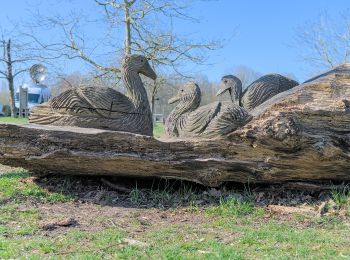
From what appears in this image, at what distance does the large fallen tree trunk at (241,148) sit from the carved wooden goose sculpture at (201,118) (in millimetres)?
131

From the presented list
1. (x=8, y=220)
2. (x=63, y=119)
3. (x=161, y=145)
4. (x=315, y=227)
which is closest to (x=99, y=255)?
(x=8, y=220)

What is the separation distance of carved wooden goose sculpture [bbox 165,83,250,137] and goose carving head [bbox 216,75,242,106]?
1.17 metres

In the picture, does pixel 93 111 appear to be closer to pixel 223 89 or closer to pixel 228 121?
pixel 228 121

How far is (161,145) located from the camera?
438cm

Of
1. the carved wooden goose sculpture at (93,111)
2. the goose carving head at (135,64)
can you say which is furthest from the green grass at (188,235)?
the goose carving head at (135,64)

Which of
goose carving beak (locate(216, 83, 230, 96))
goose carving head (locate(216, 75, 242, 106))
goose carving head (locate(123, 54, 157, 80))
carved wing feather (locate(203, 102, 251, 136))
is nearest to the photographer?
carved wing feather (locate(203, 102, 251, 136))

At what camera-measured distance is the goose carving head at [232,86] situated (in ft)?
21.5

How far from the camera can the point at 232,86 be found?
6676 mm

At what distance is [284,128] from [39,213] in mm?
2629

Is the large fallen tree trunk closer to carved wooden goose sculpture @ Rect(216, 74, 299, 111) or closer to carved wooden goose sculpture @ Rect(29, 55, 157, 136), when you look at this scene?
carved wooden goose sculpture @ Rect(29, 55, 157, 136)

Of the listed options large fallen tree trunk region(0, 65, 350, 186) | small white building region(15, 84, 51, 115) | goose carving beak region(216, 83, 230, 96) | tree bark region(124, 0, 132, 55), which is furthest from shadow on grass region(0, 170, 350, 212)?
small white building region(15, 84, 51, 115)

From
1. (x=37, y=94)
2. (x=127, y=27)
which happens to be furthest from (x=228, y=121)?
(x=37, y=94)

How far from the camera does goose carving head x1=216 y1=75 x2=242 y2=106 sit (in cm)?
655

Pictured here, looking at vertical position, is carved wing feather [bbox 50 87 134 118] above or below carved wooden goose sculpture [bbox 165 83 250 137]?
above
